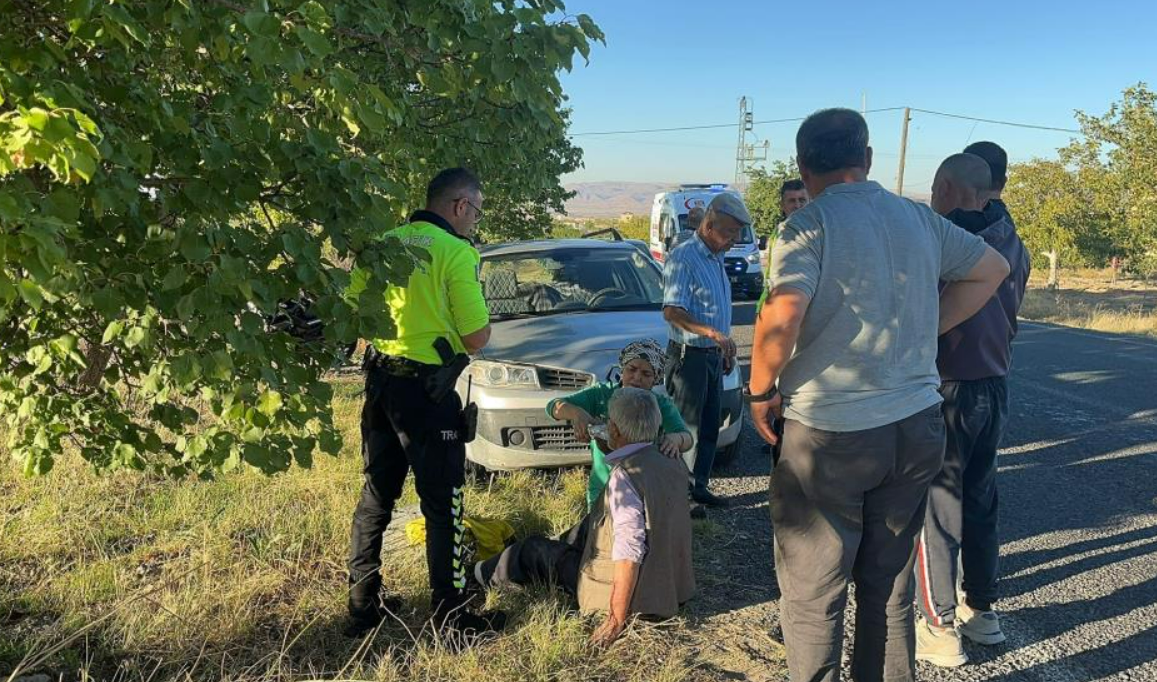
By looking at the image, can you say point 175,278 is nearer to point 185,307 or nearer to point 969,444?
point 185,307

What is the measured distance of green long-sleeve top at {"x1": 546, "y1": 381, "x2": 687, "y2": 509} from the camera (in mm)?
3547

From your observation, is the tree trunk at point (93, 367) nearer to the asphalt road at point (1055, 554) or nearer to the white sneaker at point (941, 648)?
the asphalt road at point (1055, 554)

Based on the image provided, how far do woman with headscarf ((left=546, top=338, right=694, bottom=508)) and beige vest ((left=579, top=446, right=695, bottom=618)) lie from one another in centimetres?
30

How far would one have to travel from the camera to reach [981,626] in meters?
3.14

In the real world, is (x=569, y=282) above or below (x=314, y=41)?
below

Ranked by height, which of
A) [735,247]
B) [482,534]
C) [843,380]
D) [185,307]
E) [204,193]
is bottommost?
[482,534]

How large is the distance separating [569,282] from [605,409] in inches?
95.7

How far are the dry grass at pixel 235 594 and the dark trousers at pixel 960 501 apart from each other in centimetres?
99

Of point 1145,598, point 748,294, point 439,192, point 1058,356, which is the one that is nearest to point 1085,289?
point 748,294

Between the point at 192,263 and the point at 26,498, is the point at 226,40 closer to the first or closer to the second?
the point at 192,263

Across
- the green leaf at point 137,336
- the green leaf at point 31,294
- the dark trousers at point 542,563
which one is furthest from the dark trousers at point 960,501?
the green leaf at point 31,294

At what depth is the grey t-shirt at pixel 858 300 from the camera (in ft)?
7.23

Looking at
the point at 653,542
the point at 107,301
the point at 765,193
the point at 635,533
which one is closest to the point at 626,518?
the point at 635,533

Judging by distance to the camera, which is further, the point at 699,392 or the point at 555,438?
the point at 555,438
